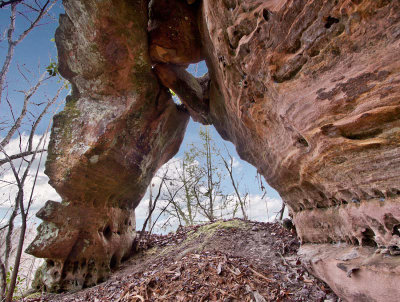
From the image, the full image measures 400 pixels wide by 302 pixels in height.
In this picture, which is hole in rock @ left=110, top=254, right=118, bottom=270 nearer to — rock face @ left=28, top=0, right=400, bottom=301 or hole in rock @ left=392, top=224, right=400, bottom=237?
rock face @ left=28, top=0, right=400, bottom=301

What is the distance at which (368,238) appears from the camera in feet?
8.71

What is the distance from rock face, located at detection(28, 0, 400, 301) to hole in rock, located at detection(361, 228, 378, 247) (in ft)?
0.10

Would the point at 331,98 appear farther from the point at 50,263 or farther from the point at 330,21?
the point at 50,263

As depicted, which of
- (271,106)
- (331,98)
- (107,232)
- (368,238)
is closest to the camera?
(331,98)

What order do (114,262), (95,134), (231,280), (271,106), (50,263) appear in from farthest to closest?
(114,262) → (50,263) → (95,134) → (271,106) → (231,280)

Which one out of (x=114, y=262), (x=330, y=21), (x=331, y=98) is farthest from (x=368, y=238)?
(x=114, y=262)

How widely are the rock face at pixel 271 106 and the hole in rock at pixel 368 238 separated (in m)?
0.03

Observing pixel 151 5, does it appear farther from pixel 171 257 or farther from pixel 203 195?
pixel 203 195

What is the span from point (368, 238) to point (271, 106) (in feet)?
7.13

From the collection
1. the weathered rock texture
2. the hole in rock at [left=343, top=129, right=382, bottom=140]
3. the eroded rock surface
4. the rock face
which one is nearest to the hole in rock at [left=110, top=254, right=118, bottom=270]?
the weathered rock texture

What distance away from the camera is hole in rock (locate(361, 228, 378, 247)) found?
2.59 metres

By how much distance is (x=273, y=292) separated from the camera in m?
3.08

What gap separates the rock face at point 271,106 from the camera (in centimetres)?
214

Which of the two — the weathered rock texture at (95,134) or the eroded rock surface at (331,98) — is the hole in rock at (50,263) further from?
the eroded rock surface at (331,98)
